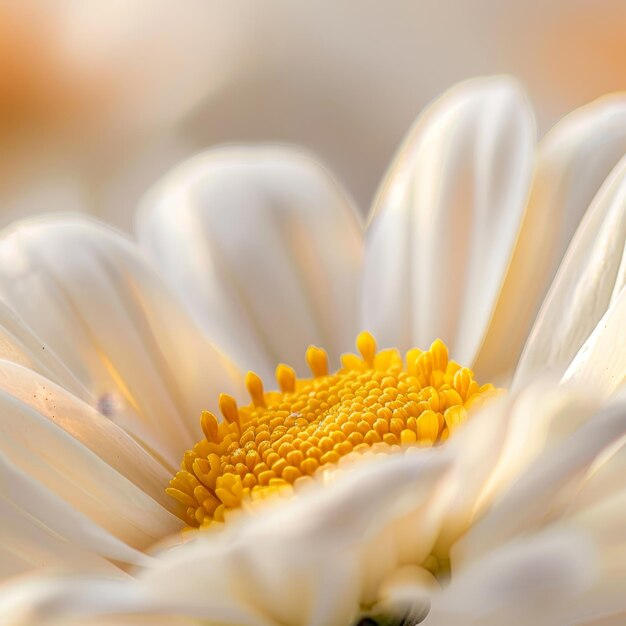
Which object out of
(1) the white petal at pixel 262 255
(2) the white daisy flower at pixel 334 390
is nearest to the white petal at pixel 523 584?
(2) the white daisy flower at pixel 334 390

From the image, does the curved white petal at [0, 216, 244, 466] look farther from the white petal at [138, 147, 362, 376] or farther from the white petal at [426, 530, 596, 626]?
the white petal at [426, 530, 596, 626]

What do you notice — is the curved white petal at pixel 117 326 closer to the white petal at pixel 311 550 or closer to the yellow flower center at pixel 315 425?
the yellow flower center at pixel 315 425

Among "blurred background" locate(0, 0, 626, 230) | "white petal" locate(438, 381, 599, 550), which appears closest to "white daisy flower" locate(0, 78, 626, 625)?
"white petal" locate(438, 381, 599, 550)

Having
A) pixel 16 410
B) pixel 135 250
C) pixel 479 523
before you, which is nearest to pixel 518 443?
pixel 479 523

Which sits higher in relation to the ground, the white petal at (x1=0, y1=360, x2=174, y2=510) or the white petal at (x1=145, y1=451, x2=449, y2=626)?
the white petal at (x1=0, y1=360, x2=174, y2=510)

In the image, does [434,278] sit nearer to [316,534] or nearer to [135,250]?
[135,250]

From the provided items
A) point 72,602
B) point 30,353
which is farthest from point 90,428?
point 72,602

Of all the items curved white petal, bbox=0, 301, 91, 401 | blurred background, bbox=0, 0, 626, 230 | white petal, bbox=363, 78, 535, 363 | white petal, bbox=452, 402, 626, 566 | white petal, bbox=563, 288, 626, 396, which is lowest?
white petal, bbox=452, 402, 626, 566
